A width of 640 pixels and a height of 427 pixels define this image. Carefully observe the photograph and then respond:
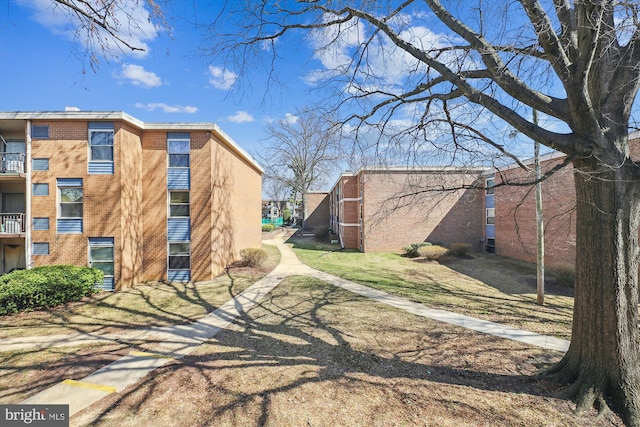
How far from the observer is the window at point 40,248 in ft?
35.6

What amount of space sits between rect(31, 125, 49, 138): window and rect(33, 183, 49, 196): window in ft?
6.78

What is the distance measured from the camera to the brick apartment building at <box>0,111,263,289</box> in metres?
10.9

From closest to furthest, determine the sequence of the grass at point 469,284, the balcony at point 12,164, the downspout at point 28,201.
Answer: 1. the grass at point 469,284
2. the downspout at point 28,201
3. the balcony at point 12,164

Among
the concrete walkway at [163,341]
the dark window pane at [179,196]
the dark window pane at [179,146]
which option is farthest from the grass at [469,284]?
the dark window pane at [179,146]

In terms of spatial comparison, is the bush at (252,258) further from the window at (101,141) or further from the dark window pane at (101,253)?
the window at (101,141)

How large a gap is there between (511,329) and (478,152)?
4527 millimetres

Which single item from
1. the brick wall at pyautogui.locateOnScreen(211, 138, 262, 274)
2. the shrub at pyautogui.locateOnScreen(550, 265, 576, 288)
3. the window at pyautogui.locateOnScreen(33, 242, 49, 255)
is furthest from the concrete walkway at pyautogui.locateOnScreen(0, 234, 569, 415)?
the shrub at pyautogui.locateOnScreen(550, 265, 576, 288)

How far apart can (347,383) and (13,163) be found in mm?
16033

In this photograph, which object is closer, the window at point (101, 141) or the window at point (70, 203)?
the window at point (101, 141)

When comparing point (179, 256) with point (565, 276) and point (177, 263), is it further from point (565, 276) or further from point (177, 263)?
point (565, 276)

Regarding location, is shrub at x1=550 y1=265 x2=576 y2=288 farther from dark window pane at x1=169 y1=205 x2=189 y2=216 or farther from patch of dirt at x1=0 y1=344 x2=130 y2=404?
dark window pane at x1=169 y1=205 x2=189 y2=216

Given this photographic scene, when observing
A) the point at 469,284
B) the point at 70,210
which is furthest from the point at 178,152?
the point at 469,284

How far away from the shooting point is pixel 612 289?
11.2ft

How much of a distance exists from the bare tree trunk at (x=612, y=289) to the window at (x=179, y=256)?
12.8 metres
